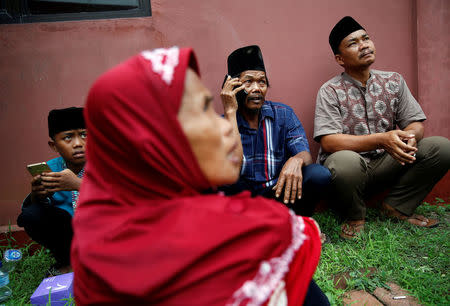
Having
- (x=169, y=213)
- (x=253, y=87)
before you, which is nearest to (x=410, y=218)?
(x=253, y=87)

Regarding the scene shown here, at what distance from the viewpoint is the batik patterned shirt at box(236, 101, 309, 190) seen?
9.31ft

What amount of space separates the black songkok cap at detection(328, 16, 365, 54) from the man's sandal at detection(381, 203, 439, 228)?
1.84 metres

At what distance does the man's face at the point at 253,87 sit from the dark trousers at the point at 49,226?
197 centimetres

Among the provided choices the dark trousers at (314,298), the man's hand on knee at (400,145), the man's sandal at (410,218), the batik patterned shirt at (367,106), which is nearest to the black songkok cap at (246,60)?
the batik patterned shirt at (367,106)

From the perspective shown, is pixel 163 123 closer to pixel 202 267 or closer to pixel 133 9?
pixel 202 267

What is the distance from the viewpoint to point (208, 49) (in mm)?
3123

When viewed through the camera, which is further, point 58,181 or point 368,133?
point 368,133

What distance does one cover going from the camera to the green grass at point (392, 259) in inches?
76.7

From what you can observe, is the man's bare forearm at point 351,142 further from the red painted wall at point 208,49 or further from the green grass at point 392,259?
the green grass at point 392,259

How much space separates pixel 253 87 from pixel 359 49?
4.10 feet

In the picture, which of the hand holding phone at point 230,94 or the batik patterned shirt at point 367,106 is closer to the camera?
the hand holding phone at point 230,94

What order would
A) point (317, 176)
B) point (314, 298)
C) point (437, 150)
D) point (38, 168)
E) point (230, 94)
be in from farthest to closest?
point (437, 150)
point (230, 94)
point (317, 176)
point (38, 168)
point (314, 298)

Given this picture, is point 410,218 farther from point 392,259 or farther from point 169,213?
point 169,213

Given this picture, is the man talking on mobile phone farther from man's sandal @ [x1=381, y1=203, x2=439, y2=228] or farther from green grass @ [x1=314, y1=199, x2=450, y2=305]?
man's sandal @ [x1=381, y1=203, x2=439, y2=228]
